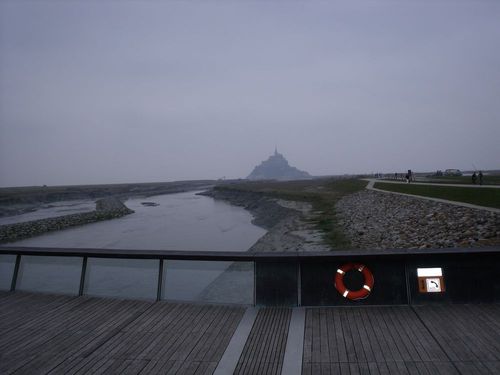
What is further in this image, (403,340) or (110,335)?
(110,335)

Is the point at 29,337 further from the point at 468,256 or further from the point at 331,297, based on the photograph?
the point at 468,256

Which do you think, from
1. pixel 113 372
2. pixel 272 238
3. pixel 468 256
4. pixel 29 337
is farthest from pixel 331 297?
pixel 272 238

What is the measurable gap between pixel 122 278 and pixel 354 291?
434 centimetres

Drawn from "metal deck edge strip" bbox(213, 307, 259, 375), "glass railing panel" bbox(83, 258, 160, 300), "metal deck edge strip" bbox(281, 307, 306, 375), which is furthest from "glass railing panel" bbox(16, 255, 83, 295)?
"metal deck edge strip" bbox(281, 307, 306, 375)

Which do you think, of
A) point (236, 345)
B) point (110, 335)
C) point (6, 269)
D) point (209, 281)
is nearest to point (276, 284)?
point (209, 281)

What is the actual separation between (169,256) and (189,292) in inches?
33.9

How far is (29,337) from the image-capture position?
5.36 m

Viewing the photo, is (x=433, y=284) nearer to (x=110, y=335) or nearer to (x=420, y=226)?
(x=110, y=335)

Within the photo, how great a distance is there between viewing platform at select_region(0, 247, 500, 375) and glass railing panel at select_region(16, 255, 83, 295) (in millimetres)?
27

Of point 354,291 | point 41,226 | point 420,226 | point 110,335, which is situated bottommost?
point 41,226

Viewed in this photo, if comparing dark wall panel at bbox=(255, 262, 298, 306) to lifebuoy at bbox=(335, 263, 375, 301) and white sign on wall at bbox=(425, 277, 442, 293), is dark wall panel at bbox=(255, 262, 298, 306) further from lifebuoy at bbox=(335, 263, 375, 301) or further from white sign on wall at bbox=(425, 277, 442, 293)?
white sign on wall at bbox=(425, 277, 442, 293)

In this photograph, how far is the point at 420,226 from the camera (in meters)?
20.6

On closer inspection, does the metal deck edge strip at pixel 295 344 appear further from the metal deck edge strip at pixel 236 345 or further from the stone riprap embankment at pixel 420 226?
the stone riprap embankment at pixel 420 226

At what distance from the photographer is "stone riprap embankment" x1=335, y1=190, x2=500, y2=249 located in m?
15.8
